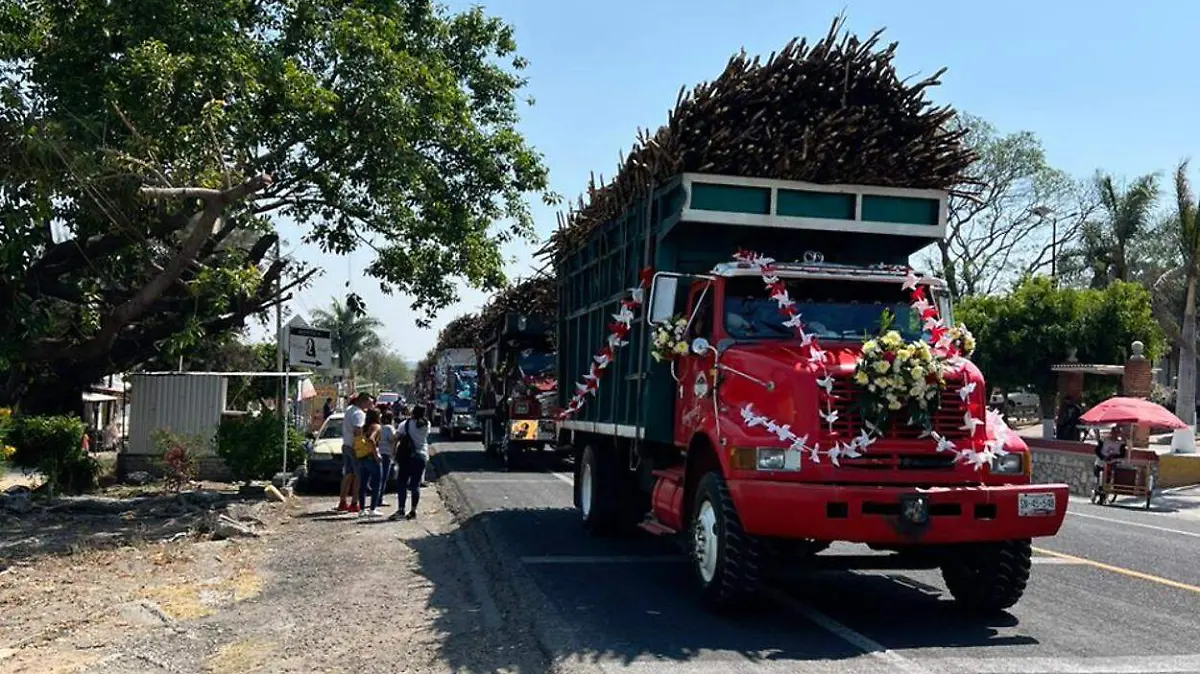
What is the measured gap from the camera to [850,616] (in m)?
8.41

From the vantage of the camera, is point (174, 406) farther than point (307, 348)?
Yes

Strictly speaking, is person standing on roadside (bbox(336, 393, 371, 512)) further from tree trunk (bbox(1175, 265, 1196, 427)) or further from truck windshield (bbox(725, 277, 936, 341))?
tree trunk (bbox(1175, 265, 1196, 427))

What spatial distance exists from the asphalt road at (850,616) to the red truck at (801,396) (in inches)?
15.6

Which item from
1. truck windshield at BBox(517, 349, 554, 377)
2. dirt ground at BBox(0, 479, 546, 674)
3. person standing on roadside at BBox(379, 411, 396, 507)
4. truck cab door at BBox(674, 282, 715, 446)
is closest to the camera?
dirt ground at BBox(0, 479, 546, 674)

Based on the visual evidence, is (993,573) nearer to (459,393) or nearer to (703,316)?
(703,316)

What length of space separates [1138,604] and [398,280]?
11.9 meters

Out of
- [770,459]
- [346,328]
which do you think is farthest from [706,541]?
[346,328]

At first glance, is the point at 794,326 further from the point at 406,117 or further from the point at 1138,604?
the point at 406,117

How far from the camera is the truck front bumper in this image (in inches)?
297

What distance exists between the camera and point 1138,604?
29.0ft

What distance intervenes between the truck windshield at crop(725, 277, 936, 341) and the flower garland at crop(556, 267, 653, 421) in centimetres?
109

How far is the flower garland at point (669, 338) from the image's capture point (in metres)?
9.44

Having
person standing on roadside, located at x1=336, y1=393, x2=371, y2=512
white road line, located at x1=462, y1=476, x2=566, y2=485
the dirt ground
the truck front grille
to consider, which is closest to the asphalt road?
the dirt ground

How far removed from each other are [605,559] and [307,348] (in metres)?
7.94
